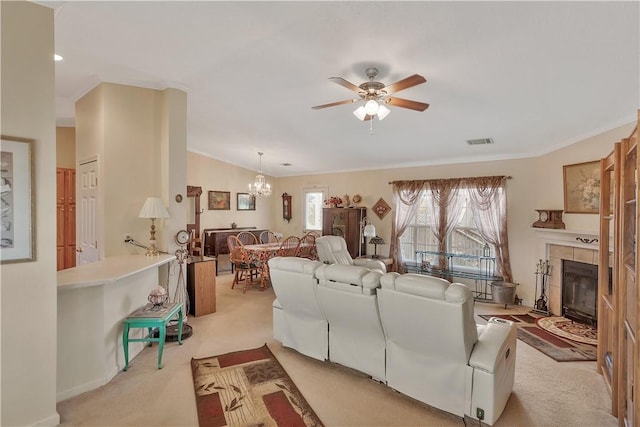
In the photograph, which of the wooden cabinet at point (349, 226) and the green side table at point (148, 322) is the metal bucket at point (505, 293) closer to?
the wooden cabinet at point (349, 226)

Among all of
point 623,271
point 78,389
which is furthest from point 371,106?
point 78,389

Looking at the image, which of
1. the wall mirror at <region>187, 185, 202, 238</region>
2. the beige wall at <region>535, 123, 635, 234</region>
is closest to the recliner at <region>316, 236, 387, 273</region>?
the beige wall at <region>535, 123, 635, 234</region>

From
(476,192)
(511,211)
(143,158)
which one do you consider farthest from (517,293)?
(143,158)

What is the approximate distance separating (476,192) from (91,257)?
6.02 metres

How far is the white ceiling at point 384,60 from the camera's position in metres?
2.16

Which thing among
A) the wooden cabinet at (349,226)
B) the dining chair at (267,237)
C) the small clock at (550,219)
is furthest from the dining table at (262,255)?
the small clock at (550,219)

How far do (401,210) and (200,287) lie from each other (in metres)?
4.08

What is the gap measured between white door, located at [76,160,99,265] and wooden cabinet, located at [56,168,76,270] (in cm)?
79

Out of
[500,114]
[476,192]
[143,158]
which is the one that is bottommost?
[476,192]

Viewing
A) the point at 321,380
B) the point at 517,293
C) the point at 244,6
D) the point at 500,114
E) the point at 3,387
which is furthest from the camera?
the point at 517,293

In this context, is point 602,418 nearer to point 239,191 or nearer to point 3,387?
point 3,387

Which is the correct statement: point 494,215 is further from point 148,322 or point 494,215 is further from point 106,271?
point 106,271

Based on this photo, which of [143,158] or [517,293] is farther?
[517,293]

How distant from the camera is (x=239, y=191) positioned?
8.08 meters
